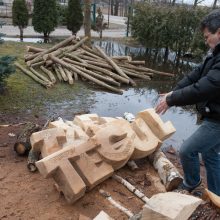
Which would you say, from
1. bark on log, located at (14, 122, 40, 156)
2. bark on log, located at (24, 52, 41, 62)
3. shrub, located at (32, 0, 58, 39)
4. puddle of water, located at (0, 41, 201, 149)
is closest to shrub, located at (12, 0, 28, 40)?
shrub, located at (32, 0, 58, 39)

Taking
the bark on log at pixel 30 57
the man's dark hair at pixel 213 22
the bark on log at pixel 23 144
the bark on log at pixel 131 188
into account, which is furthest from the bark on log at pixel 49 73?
the man's dark hair at pixel 213 22

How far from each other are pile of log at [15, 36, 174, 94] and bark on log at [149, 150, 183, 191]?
4.91 metres

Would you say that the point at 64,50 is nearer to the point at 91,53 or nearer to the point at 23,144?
the point at 91,53

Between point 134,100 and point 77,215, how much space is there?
231 inches

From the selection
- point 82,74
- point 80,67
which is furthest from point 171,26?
point 82,74

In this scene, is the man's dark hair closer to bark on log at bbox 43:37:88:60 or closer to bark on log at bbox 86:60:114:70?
bark on log at bbox 86:60:114:70

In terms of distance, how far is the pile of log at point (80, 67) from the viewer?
10496 millimetres

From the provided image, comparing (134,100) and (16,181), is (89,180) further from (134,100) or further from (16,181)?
(134,100)

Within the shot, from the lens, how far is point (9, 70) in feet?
25.4

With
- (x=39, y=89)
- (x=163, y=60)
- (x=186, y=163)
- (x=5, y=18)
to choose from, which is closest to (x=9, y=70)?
(x=39, y=89)

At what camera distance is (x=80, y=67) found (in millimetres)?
11172

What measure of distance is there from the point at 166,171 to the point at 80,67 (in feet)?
22.0

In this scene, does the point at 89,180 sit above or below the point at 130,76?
above

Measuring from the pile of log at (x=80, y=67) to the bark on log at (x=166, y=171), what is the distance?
491cm
